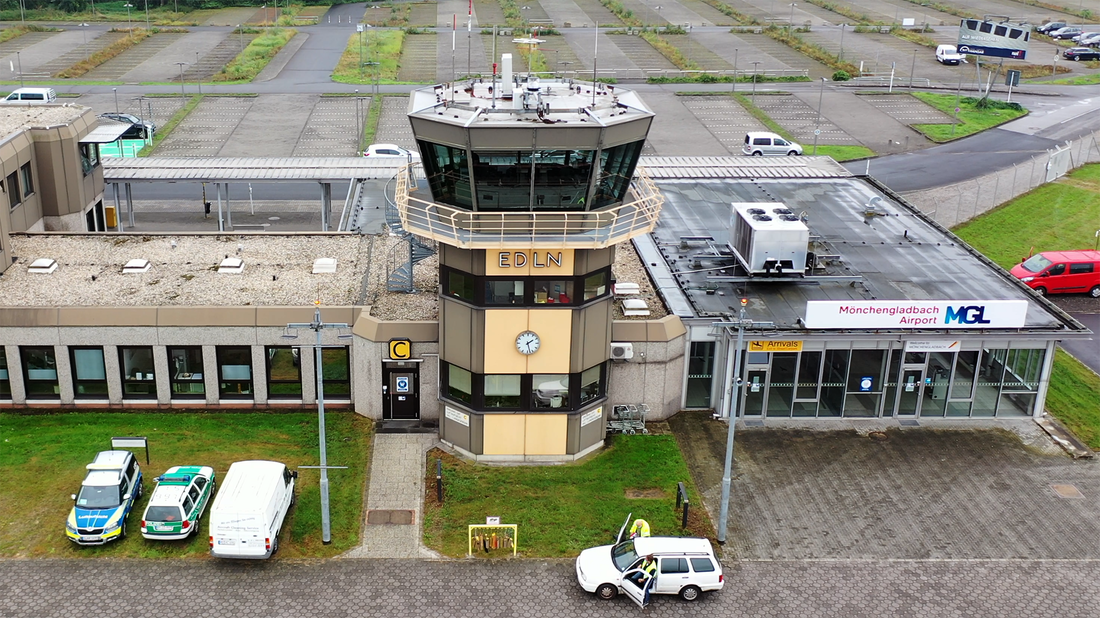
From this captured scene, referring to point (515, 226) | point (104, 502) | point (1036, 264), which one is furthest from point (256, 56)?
point (104, 502)

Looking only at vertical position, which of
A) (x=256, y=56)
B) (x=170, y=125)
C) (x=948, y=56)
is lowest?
(x=170, y=125)

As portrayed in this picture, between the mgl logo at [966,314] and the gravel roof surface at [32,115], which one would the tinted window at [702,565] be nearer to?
the mgl logo at [966,314]

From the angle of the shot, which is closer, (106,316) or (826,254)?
(106,316)

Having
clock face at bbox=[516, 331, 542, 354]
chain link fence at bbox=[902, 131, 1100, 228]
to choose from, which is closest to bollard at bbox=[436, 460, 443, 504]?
clock face at bbox=[516, 331, 542, 354]

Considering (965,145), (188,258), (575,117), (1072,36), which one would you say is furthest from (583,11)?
(575,117)

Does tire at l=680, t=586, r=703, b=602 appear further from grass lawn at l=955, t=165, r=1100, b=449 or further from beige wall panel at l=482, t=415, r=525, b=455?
grass lawn at l=955, t=165, r=1100, b=449

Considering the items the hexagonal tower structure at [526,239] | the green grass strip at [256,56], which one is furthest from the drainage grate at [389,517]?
the green grass strip at [256,56]

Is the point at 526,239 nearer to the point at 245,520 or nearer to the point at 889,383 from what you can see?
the point at 245,520
